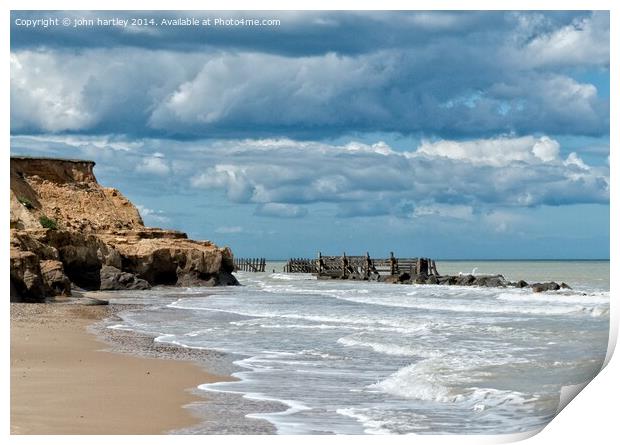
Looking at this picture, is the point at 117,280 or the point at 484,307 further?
the point at 117,280

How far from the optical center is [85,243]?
30547 mm

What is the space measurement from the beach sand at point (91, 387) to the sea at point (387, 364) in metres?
0.35

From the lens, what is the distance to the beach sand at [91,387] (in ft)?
21.3

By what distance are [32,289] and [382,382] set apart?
11.0 m

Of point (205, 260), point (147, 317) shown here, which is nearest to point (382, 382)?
point (147, 317)

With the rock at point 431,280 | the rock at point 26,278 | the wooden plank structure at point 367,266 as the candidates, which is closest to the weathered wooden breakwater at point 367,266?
the wooden plank structure at point 367,266

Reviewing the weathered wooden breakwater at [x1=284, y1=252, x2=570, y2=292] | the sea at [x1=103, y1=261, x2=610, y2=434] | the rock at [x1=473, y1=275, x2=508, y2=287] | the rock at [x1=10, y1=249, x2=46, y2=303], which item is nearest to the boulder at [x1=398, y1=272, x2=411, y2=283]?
the weathered wooden breakwater at [x1=284, y1=252, x2=570, y2=292]

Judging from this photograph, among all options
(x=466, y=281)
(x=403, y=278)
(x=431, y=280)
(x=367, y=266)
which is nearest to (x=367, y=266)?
(x=367, y=266)

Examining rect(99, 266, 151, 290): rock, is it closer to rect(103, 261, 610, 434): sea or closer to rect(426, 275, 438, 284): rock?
rect(103, 261, 610, 434): sea

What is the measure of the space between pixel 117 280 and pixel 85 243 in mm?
1795

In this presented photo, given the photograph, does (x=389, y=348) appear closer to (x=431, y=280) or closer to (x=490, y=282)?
(x=490, y=282)

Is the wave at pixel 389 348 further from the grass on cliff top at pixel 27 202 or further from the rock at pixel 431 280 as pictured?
the rock at pixel 431 280

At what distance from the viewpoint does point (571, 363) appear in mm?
10164
